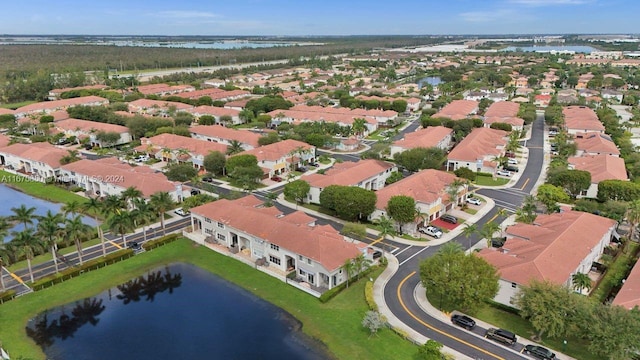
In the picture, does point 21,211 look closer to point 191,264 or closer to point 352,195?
point 191,264

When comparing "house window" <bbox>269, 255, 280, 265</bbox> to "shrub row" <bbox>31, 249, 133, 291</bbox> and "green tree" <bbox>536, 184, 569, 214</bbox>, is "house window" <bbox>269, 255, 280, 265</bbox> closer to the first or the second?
"shrub row" <bbox>31, 249, 133, 291</bbox>

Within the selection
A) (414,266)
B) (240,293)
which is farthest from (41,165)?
(414,266)

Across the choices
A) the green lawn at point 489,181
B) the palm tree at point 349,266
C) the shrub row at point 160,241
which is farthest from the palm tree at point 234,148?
the palm tree at point 349,266

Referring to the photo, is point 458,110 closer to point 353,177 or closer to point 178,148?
point 353,177

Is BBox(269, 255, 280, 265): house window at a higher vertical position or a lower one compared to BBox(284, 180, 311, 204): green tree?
lower

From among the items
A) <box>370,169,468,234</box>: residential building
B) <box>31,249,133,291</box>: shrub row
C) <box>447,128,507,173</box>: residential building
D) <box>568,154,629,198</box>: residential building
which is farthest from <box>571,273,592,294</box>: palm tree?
<box>31,249,133,291</box>: shrub row

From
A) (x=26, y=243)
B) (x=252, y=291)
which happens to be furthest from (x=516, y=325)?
(x=26, y=243)
